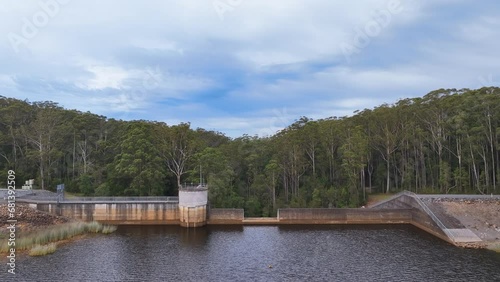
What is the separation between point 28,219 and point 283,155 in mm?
32787

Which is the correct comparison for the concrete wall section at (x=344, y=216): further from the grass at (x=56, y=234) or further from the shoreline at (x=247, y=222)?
the grass at (x=56, y=234)

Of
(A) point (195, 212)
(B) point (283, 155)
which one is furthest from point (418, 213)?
(A) point (195, 212)

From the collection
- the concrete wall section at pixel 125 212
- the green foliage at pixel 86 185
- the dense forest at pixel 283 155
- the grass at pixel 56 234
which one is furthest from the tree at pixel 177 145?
the grass at pixel 56 234

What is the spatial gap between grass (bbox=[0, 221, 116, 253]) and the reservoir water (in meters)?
2.02

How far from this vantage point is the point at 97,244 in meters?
33.5

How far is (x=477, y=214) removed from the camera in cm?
3806

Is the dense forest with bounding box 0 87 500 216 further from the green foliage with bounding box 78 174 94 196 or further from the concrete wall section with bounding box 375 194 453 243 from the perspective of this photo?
the concrete wall section with bounding box 375 194 453 243

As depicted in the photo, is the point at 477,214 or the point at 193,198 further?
the point at 193,198

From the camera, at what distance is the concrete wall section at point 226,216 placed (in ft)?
144

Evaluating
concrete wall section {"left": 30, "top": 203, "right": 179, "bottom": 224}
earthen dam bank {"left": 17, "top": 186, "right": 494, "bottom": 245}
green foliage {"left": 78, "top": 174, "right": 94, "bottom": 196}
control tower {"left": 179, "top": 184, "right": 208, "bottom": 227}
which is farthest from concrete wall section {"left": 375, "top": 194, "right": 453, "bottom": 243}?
green foliage {"left": 78, "top": 174, "right": 94, "bottom": 196}

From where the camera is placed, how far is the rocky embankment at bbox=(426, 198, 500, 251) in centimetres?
3380

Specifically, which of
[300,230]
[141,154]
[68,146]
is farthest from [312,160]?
[68,146]

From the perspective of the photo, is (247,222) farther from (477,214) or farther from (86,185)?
(86,185)

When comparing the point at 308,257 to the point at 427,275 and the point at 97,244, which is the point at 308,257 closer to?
the point at 427,275
